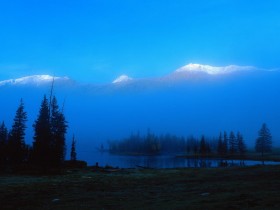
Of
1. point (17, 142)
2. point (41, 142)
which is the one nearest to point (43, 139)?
point (41, 142)

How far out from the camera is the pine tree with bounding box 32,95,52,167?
69838mm

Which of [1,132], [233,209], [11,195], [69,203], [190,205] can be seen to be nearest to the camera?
[233,209]

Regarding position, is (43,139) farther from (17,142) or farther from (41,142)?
(17,142)

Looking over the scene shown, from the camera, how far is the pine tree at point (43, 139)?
69838 mm

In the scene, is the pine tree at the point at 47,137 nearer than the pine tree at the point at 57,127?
Yes

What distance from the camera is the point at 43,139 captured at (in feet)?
233

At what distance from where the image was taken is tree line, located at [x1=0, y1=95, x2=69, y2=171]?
70062mm

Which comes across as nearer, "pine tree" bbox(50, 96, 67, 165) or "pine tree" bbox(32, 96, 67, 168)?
"pine tree" bbox(32, 96, 67, 168)

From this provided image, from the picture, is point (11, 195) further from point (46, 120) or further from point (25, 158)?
point (25, 158)

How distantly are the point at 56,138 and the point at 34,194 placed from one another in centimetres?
4892

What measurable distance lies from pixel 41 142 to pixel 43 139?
0.82 m

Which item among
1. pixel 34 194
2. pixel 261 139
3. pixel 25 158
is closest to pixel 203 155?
pixel 261 139

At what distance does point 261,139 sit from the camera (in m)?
145

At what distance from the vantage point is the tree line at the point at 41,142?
70062mm
